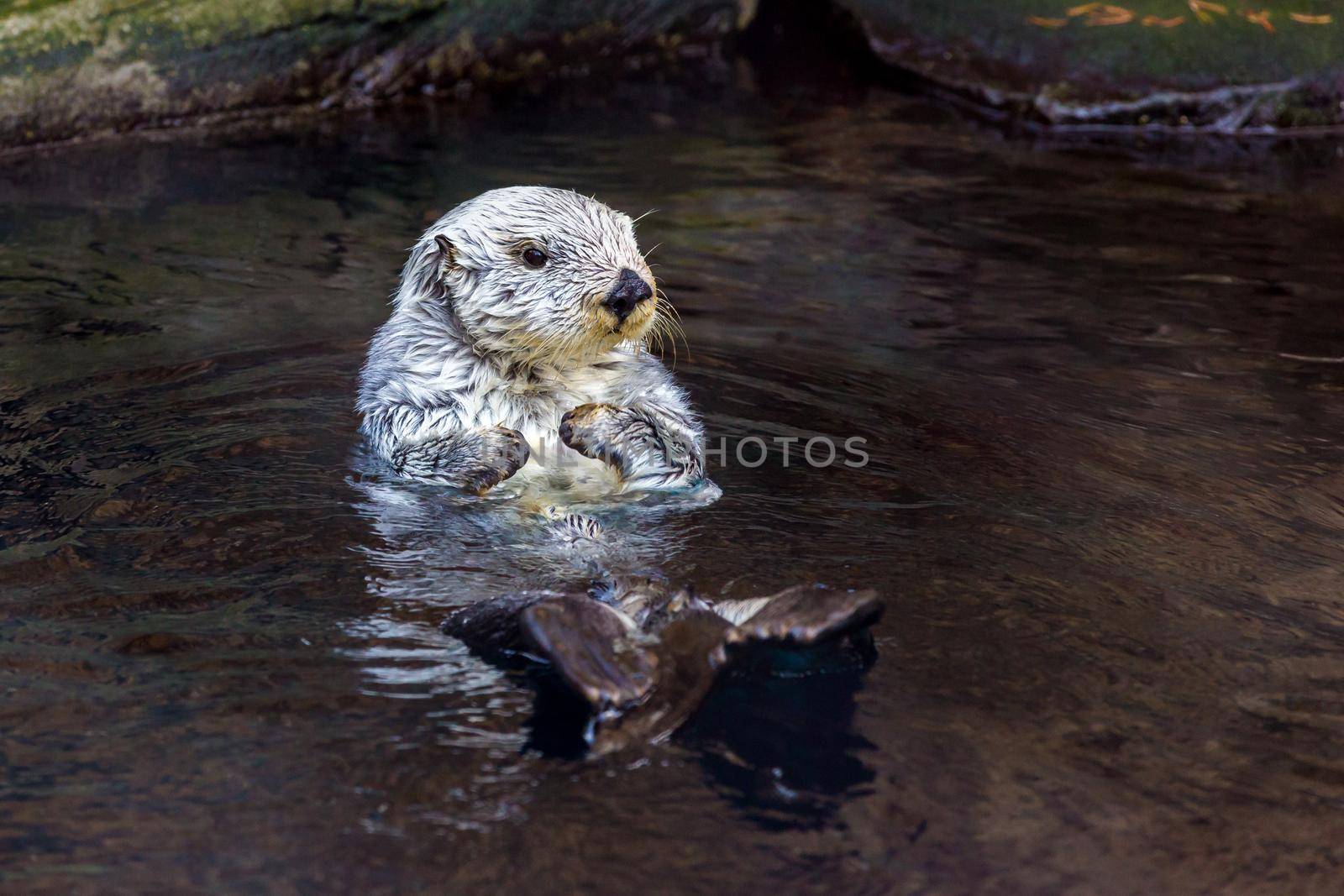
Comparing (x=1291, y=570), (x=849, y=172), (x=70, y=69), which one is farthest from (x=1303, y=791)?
(x=70, y=69)

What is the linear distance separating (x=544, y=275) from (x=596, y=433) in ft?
1.54

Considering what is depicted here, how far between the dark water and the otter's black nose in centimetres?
53

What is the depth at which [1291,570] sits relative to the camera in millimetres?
3254

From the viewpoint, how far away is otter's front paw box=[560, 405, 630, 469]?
350 cm

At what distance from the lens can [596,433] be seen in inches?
138

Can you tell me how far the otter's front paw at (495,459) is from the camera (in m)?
3.42

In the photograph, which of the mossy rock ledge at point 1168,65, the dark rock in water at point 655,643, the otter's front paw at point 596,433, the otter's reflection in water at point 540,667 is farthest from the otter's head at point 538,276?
the mossy rock ledge at point 1168,65

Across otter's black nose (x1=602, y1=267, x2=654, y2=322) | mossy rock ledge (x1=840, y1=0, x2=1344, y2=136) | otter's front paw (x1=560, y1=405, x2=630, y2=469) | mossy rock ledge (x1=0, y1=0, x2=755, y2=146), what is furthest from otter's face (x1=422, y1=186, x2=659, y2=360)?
mossy rock ledge (x1=840, y1=0, x2=1344, y2=136)

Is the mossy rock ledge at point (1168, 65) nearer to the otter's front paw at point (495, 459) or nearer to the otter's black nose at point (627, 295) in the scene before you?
the otter's black nose at point (627, 295)

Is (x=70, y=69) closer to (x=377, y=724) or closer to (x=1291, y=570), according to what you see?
(x=377, y=724)

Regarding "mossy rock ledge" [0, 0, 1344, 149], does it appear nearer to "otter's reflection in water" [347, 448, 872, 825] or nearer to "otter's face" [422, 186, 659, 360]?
"otter's face" [422, 186, 659, 360]

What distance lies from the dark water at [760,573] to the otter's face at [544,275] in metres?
0.50

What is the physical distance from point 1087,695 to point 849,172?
5163 mm

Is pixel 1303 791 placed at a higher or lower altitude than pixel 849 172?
lower
